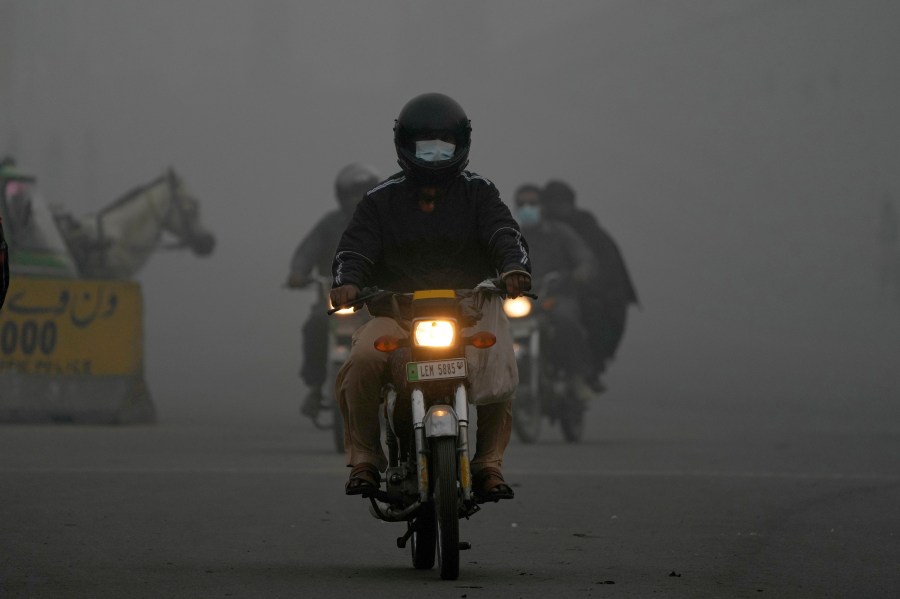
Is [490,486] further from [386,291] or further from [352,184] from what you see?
[352,184]

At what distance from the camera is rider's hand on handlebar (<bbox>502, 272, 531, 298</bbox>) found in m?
7.06

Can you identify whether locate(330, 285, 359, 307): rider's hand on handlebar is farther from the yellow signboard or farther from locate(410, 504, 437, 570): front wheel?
the yellow signboard

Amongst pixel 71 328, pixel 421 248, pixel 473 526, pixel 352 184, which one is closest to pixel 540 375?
pixel 352 184

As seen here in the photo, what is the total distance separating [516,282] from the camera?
708 cm

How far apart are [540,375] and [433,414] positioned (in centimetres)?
1096

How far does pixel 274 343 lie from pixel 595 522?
1464 inches

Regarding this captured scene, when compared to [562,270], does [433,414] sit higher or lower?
lower

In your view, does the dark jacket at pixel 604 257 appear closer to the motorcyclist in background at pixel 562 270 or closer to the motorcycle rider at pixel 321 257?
the motorcyclist in background at pixel 562 270

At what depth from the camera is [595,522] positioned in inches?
377

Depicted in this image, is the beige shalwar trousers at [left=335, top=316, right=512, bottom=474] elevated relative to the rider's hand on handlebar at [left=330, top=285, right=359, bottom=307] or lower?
lower

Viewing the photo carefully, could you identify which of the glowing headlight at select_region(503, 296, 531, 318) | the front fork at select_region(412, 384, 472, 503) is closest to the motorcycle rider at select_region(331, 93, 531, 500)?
the front fork at select_region(412, 384, 472, 503)

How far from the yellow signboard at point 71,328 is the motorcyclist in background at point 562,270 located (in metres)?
3.84

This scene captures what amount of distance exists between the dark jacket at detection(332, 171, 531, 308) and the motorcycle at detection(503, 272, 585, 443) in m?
9.28

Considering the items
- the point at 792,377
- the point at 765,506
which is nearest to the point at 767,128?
the point at 792,377
